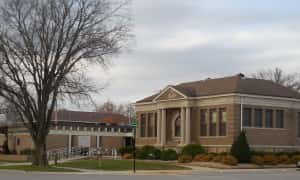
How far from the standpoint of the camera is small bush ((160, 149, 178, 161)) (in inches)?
2270

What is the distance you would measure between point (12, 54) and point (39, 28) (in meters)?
2.81

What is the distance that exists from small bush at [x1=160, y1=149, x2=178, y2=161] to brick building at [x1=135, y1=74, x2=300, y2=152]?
2.62 metres

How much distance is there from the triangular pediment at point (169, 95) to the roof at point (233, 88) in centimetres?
37

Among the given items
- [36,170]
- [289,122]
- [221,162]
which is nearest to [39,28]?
[36,170]

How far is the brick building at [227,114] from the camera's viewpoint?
56375mm

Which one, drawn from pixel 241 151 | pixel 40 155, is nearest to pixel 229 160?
pixel 241 151

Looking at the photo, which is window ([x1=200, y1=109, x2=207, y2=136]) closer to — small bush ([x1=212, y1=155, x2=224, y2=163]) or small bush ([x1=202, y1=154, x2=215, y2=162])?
small bush ([x1=202, y1=154, x2=215, y2=162])

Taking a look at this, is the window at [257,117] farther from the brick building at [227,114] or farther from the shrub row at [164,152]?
the shrub row at [164,152]

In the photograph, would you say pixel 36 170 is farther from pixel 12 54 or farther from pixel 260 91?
pixel 260 91

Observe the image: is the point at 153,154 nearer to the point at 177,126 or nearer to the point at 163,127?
the point at 163,127

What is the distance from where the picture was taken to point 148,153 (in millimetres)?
60312

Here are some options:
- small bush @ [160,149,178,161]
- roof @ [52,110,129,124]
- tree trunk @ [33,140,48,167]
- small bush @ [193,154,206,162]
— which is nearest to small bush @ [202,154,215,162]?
small bush @ [193,154,206,162]

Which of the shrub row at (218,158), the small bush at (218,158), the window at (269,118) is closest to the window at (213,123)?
the window at (269,118)

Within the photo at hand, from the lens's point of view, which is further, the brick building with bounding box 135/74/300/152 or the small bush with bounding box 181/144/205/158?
the brick building with bounding box 135/74/300/152
